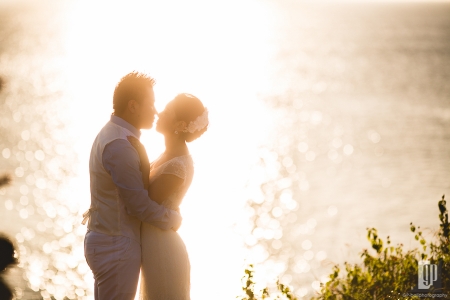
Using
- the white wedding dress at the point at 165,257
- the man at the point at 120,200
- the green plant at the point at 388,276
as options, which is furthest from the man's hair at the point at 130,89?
the green plant at the point at 388,276

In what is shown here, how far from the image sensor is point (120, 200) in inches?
201

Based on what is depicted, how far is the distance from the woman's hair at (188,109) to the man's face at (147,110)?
11.8 inches

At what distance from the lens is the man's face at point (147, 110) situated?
5.20 m

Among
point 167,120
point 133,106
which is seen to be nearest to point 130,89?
point 133,106

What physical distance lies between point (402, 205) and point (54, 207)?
16054mm

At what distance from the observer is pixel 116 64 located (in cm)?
8444

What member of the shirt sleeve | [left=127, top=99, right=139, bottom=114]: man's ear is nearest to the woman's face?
[left=127, top=99, right=139, bottom=114]: man's ear

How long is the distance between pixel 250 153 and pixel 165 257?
35.5 meters

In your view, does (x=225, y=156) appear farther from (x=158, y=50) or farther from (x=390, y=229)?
(x=158, y=50)

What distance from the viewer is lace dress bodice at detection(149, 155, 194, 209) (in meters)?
5.36

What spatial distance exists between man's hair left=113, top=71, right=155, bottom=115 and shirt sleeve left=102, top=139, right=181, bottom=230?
→ 33 centimetres

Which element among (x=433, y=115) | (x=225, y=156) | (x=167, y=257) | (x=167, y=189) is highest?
(x=433, y=115)

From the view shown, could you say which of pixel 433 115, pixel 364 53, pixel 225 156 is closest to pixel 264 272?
pixel 225 156

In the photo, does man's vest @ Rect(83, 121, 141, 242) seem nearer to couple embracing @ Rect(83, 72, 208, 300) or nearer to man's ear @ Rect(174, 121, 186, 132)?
couple embracing @ Rect(83, 72, 208, 300)
